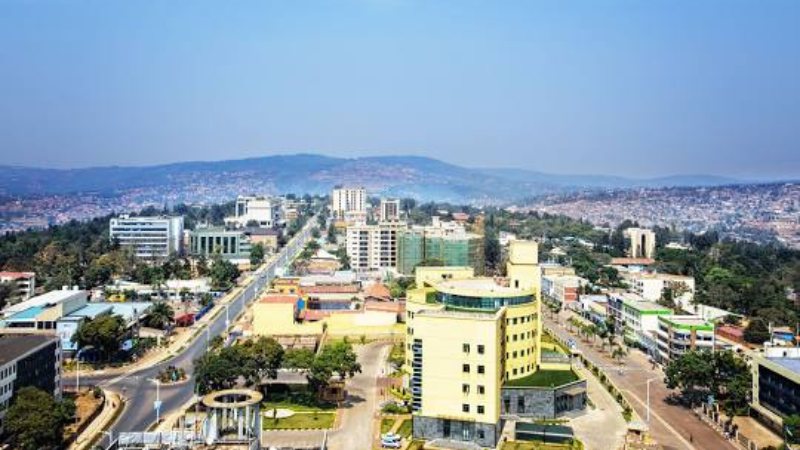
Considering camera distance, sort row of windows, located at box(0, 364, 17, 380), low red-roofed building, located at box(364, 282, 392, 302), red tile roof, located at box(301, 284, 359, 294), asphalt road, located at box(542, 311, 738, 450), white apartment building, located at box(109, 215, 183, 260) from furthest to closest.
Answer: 1. white apartment building, located at box(109, 215, 183, 260)
2. red tile roof, located at box(301, 284, 359, 294)
3. low red-roofed building, located at box(364, 282, 392, 302)
4. asphalt road, located at box(542, 311, 738, 450)
5. row of windows, located at box(0, 364, 17, 380)

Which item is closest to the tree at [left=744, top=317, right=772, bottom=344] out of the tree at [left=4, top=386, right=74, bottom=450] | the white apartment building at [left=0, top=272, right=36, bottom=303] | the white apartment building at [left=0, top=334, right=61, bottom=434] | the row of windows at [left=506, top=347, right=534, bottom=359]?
the row of windows at [left=506, top=347, right=534, bottom=359]

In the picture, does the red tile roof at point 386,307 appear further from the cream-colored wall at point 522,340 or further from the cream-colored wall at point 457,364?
the cream-colored wall at point 457,364

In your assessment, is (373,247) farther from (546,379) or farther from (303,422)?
(303,422)

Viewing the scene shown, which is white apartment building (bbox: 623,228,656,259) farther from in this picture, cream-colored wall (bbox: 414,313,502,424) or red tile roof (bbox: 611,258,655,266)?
cream-colored wall (bbox: 414,313,502,424)

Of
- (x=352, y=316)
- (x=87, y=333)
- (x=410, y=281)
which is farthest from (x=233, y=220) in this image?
(x=87, y=333)

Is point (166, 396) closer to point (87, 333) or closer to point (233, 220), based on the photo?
point (87, 333)
